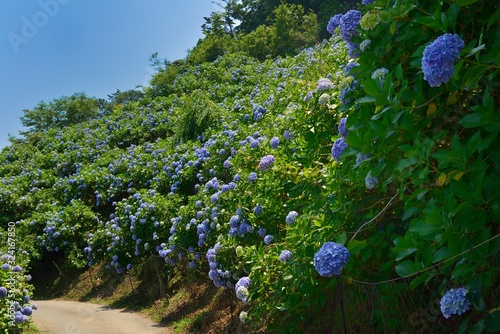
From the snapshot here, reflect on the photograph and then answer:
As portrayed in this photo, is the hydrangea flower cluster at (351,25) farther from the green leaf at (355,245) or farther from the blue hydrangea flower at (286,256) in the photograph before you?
the blue hydrangea flower at (286,256)

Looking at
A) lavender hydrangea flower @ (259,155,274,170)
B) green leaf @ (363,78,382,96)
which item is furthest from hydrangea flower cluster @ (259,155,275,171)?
green leaf @ (363,78,382,96)

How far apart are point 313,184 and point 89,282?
8.92 metres

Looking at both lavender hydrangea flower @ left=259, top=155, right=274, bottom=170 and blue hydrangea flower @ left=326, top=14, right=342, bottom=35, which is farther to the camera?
lavender hydrangea flower @ left=259, top=155, right=274, bottom=170

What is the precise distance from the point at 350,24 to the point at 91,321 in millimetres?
6768

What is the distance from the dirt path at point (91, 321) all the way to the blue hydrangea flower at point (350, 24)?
5427 millimetres

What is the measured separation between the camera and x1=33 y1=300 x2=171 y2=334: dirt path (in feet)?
23.2

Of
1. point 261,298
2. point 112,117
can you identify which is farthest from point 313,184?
point 112,117

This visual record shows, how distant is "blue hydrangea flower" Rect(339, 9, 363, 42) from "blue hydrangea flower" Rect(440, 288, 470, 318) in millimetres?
1363

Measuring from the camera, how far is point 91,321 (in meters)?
7.73

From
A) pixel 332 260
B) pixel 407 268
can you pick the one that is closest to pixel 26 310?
pixel 332 260

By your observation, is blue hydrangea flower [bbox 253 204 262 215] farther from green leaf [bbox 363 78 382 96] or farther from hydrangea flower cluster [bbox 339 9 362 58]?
green leaf [bbox 363 78 382 96]

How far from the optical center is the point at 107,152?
50.2 ft

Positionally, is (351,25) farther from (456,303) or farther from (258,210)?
(258,210)

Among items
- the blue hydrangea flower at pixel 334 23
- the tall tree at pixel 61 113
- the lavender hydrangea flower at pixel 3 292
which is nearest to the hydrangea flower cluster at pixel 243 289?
the blue hydrangea flower at pixel 334 23
